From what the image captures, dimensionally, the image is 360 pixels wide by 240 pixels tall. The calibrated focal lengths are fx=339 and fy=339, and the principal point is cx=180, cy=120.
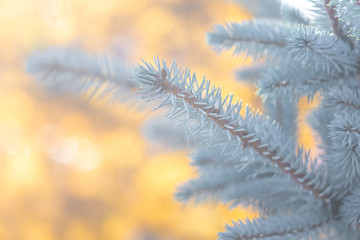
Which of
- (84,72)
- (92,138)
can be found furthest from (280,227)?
(92,138)

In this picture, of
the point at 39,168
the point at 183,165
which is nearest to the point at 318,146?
the point at 183,165

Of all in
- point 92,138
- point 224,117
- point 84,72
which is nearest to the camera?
point 224,117

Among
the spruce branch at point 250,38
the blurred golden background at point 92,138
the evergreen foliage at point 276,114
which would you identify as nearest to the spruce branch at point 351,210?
the evergreen foliage at point 276,114

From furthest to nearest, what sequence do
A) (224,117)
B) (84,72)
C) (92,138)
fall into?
(92,138), (84,72), (224,117)

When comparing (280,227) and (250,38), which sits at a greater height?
(250,38)

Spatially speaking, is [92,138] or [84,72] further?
[92,138]

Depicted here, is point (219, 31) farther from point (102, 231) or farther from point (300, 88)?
point (102, 231)

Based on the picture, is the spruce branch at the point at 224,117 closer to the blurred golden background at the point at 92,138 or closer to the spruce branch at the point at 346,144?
the spruce branch at the point at 346,144

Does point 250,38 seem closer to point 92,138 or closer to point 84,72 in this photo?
point 84,72
